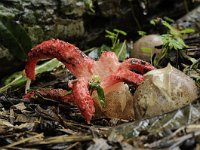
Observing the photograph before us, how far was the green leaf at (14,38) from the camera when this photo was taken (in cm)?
413

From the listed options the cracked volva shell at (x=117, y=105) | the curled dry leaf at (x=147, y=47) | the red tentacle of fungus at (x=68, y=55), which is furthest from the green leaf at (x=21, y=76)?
the cracked volva shell at (x=117, y=105)

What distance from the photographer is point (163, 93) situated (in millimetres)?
2707

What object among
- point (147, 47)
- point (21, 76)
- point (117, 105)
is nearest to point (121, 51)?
point (147, 47)

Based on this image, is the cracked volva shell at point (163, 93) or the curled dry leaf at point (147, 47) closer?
the cracked volva shell at point (163, 93)

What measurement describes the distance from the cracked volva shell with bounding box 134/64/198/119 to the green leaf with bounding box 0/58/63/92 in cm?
159

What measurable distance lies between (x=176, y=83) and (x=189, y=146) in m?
0.69

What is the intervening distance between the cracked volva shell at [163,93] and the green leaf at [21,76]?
62.6 inches

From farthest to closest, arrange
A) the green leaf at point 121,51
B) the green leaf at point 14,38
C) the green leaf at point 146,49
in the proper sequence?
the green leaf at point 121,51 → the green leaf at point 146,49 → the green leaf at point 14,38

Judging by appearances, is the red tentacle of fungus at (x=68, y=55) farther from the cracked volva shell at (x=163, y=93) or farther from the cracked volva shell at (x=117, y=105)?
the cracked volva shell at (x=163, y=93)

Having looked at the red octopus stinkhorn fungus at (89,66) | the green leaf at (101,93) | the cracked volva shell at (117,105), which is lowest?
the cracked volva shell at (117,105)

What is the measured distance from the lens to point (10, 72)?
173 inches

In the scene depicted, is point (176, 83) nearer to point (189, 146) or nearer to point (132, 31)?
point (189, 146)

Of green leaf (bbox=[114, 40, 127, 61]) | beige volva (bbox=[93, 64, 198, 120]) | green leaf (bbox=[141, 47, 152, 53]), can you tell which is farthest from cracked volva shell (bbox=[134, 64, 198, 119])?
green leaf (bbox=[114, 40, 127, 61])

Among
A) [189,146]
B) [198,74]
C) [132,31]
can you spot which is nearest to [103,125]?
[189,146]
